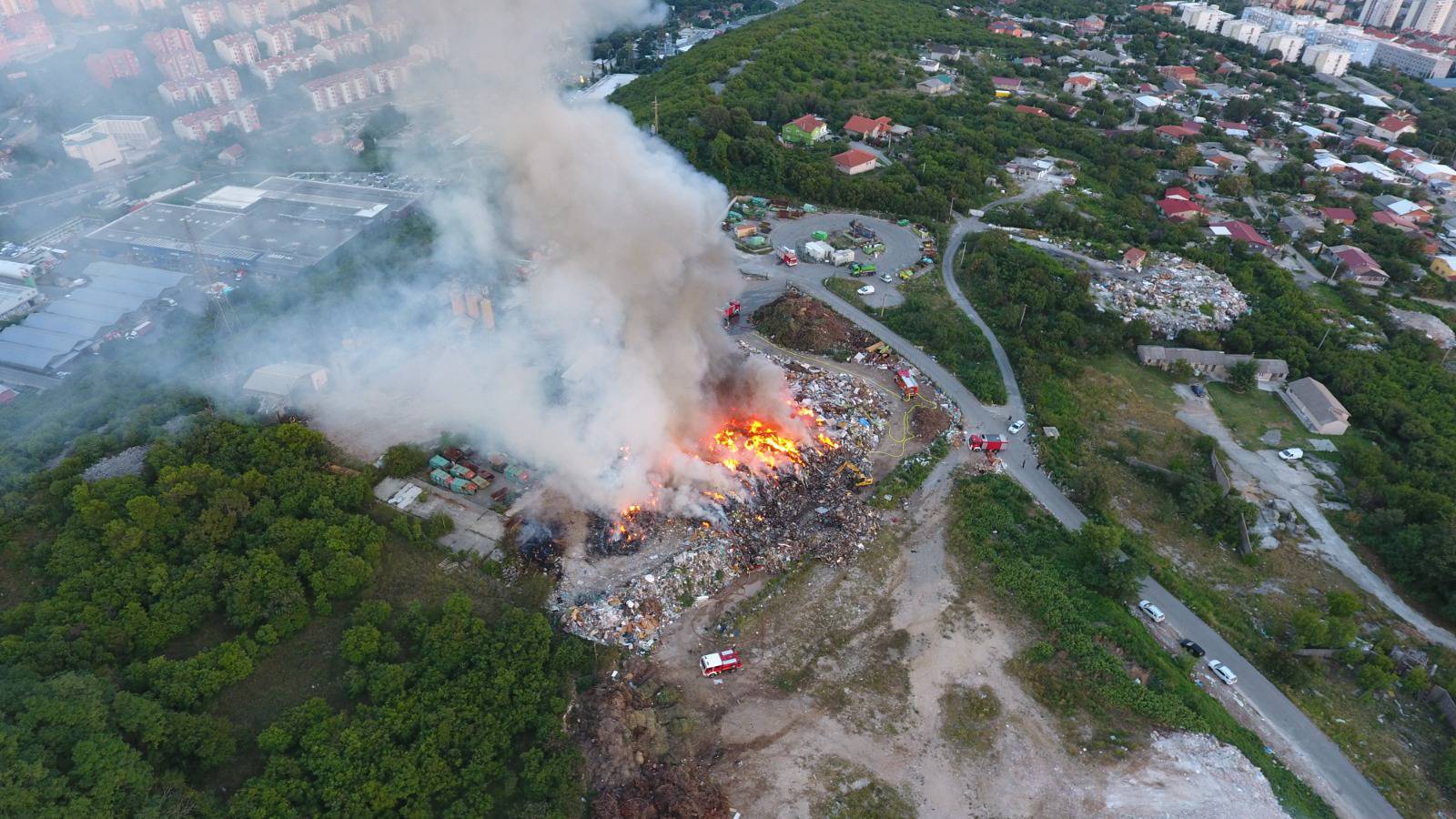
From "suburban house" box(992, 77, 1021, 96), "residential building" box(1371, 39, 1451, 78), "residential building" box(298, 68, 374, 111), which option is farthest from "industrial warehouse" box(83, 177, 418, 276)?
"residential building" box(1371, 39, 1451, 78)

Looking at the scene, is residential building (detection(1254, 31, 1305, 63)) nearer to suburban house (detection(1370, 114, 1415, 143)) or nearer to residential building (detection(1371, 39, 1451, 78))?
residential building (detection(1371, 39, 1451, 78))

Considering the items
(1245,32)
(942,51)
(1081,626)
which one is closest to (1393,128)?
(1245,32)

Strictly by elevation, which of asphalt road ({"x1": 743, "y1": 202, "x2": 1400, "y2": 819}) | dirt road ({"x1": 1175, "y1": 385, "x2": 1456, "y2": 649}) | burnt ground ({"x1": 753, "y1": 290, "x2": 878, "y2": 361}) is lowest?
dirt road ({"x1": 1175, "y1": 385, "x2": 1456, "y2": 649})

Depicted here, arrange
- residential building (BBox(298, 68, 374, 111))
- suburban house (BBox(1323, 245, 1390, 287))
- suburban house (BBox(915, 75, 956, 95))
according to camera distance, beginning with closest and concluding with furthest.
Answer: suburban house (BBox(1323, 245, 1390, 287)), residential building (BBox(298, 68, 374, 111)), suburban house (BBox(915, 75, 956, 95))

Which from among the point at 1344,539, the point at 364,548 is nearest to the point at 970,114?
the point at 1344,539

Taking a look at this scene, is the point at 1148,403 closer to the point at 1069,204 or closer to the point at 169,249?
the point at 1069,204

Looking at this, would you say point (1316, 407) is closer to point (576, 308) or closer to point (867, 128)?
point (576, 308)
